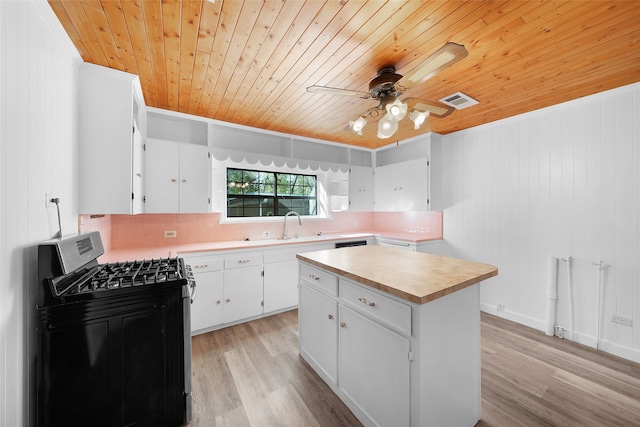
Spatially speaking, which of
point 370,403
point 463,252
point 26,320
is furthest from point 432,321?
point 463,252

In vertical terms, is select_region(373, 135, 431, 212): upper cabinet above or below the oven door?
above

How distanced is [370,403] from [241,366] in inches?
48.2

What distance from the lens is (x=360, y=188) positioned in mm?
4484

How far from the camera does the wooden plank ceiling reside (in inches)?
55.4

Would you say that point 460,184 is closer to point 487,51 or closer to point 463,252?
point 463,252

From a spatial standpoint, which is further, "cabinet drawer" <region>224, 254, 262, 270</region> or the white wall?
→ "cabinet drawer" <region>224, 254, 262, 270</region>

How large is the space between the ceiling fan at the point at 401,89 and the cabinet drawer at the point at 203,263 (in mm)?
2075

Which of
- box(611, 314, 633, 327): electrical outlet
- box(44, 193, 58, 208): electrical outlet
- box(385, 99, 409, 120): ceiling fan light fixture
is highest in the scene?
box(385, 99, 409, 120): ceiling fan light fixture

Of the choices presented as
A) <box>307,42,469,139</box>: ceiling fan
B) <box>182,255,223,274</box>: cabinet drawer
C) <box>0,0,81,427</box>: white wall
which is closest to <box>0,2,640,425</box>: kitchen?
<box>0,0,81,427</box>: white wall

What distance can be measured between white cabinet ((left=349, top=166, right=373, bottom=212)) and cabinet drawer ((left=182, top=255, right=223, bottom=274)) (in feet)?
7.97

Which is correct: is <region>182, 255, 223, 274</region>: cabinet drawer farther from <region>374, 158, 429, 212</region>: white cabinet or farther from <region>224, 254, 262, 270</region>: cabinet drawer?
<region>374, 158, 429, 212</region>: white cabinet

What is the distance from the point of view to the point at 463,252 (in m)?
3.58

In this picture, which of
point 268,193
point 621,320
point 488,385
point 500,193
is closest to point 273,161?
point 268,193

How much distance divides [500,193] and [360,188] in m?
2.08
